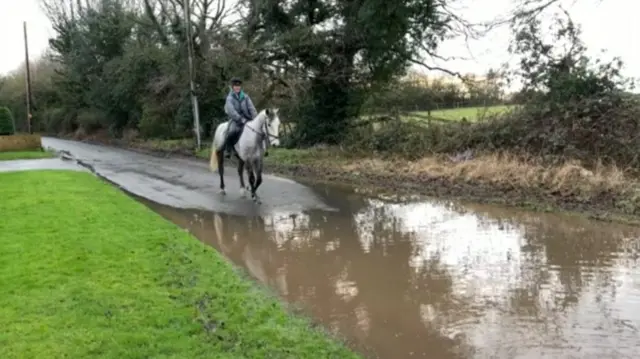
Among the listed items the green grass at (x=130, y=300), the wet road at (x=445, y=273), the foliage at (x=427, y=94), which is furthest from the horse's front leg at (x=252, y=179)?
the foliage at (x=427, y=94)

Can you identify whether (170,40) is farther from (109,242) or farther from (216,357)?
(216,357)

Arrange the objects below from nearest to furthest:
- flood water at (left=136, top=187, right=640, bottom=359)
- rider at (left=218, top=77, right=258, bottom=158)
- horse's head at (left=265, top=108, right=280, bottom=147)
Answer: flood water at (left=136, top=187, right=640, bottom=359) → horse's head at (left=265, top=108, right=280, bottom=147) → rider at (left=218, top=77, right=258, bottom=158)

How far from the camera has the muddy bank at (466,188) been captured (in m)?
10.9

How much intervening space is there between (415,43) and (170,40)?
50.3ft

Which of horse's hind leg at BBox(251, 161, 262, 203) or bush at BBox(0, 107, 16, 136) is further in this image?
bush at BBox(0, 107, 16, 136)

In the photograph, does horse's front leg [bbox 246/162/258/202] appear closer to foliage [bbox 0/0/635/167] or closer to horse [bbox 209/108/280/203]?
horse [bbox 209/108/280/203]

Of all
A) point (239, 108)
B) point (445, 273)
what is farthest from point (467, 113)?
point (445, 273)

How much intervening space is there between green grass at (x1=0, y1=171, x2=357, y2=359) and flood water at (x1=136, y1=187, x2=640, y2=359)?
1.93 ft

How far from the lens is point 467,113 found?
1928 cm

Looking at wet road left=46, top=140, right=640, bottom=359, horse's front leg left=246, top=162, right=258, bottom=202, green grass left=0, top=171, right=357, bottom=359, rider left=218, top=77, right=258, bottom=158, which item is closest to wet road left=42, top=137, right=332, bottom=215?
horse's front leg left=246, top=162, right=258, bottom=202

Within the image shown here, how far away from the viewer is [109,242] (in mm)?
8758

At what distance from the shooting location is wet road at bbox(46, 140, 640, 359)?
540 centimetres

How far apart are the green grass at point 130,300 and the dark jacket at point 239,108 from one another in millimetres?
4507

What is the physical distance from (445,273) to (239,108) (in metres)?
8.17
